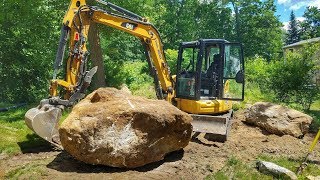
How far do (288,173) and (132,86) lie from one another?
534 inches

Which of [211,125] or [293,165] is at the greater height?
[211,125]

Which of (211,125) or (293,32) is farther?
(293,32)

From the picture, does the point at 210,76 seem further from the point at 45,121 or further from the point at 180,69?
the point at 45,121

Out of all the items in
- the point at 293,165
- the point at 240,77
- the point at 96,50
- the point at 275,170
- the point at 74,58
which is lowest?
the point at 293,165

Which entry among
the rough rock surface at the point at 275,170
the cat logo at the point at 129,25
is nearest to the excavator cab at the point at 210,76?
the cat logo at the point at 129,25

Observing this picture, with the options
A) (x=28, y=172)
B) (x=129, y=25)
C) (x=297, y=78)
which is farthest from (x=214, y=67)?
(x=297, y=78)

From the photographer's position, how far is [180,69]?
996 centimetres

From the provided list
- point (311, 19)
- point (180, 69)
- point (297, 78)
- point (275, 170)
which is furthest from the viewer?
point (311, 19)

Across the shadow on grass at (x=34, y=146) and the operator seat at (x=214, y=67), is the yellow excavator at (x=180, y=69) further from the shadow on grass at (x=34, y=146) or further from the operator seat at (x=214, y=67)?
the shadow on grass at (x=34, y=146)

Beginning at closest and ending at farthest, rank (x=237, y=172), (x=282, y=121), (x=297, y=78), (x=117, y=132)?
(x=117, y=132) → (x=237, y=172) → (x=282, y=121) → (x=297, y=78)

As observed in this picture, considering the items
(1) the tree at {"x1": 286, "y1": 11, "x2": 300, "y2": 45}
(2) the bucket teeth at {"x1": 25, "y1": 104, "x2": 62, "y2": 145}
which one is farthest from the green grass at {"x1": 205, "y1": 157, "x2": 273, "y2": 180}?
(1) the tree at {"x1": 286, "y1": 11, "x2": 300, "y2": 45}

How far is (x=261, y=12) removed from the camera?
4875cm

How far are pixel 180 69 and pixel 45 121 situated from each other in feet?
13.7

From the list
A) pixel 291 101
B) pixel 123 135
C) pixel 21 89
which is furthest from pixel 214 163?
pixel 21 89
